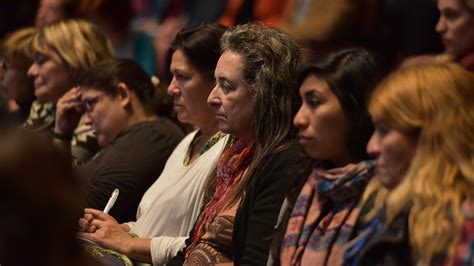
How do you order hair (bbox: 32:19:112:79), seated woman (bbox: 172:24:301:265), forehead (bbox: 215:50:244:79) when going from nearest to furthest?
seated woman (bbox: 172:24:301:265) < forehead (bbox: 215:50:244:79) < hair (bbox: 32:19:112:79)

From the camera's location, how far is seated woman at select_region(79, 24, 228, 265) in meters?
4.84

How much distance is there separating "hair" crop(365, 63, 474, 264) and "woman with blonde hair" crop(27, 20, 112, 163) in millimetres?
2961

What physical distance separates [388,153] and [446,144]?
16 cm

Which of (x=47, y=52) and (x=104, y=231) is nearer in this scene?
(x=104, y=231)

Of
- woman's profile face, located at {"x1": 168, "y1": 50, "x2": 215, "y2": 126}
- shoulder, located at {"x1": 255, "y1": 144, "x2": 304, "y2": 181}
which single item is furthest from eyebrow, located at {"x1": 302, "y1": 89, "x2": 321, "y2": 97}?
woman's profile face, located at {"x1": 168, "y1": 50, "x2": 215, "y2": 126}

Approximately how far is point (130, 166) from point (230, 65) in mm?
1151

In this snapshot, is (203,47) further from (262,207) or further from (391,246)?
(391,246)

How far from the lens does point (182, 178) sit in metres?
5.02

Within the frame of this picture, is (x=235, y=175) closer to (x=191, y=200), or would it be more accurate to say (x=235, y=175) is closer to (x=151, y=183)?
(x=191, y=200)

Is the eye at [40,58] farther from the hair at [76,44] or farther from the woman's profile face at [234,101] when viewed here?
the woman's profile face at [234,101]

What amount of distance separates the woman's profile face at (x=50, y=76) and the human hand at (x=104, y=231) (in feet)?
5.20

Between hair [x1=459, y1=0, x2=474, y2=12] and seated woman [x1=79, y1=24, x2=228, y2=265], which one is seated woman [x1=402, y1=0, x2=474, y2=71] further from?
seated woman [x1=79, y1=24, x2=228, y2=265]

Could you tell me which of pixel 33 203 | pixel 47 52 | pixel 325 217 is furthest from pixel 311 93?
pixel 47 52

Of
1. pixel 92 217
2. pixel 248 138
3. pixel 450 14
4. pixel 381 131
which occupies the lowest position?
pixel 92 217
